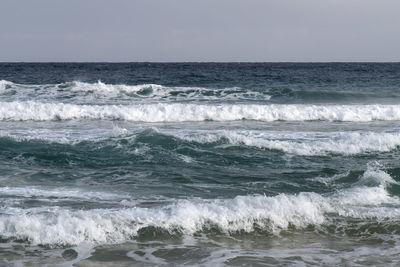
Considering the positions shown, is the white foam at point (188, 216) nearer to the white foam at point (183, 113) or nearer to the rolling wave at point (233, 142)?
the rolling wave at point (233, 142)

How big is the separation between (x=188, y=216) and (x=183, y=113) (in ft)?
47.0

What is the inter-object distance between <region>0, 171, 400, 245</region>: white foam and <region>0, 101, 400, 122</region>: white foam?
12904mm

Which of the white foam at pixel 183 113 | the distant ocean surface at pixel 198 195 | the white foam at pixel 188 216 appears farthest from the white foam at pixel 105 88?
the white foam at pixel 188 216

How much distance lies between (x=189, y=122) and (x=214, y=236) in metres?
13.6

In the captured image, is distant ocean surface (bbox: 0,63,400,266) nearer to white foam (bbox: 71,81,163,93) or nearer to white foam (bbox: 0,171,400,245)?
white foam (bbox: 0,171,400,245)

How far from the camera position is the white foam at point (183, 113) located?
846 inches

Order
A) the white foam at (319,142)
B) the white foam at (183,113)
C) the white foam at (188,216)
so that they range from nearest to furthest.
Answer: the white foam at (188,216) → the white foam at (319,142) → the white foam at (183,113)

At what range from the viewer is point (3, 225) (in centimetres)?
750

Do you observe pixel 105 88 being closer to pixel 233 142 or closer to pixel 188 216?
pixel 233 142

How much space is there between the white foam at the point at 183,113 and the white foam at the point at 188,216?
12904 mm

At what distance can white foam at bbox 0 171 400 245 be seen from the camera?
7391 millimetres

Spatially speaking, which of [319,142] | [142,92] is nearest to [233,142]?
[319,142]

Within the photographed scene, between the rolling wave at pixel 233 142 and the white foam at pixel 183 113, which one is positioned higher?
the white foam at pixel 183 113

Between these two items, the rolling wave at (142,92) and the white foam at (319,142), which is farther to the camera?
the rolling wave at (142,92)
